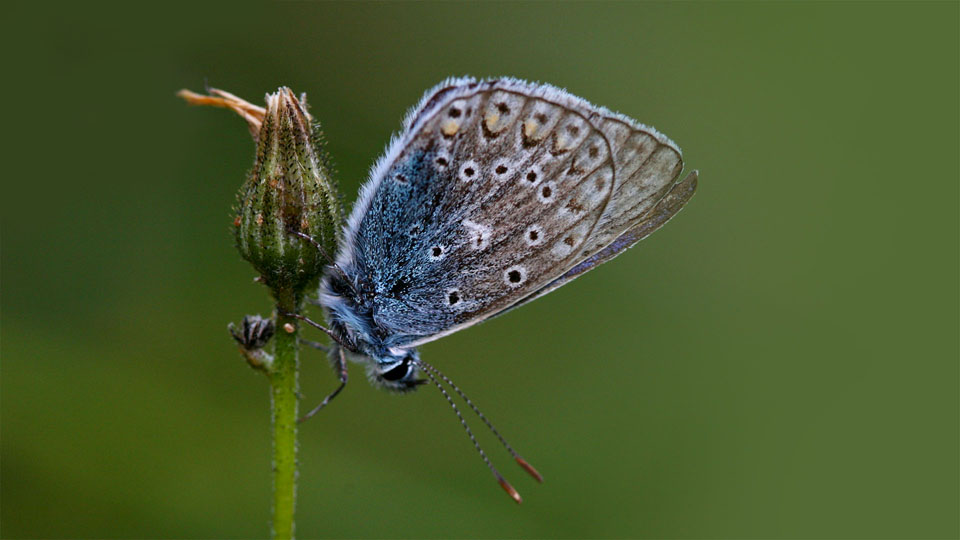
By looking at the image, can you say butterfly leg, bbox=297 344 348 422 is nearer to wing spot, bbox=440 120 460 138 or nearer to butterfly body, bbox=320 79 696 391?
butterfly body, bbox=320 79 696 391

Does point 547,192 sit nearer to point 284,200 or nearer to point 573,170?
point 573,170

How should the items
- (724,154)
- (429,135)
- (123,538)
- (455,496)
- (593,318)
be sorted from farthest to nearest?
1. (724,154)
2. (593,318)
3. (455,496)
4. (123,538)
5. (429,135)

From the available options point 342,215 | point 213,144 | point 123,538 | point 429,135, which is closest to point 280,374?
point 342,215

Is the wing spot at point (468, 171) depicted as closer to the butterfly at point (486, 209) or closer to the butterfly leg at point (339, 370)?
the butterfly at point (486, 209)

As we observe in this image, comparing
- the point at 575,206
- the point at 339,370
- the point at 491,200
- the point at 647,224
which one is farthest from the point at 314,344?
the point at 647,224

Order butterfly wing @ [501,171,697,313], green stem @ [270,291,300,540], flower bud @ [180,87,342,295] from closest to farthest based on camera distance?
green stem @ [270,291,300,540]
flower bud @ [180,87,342,295]
butterfly wing @ [501,171,697,313]

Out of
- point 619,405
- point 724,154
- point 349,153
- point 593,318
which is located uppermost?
point 349,153

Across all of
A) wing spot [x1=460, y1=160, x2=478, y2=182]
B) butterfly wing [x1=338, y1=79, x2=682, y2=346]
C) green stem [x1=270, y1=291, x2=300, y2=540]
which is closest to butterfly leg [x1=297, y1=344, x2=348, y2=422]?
butterfly wing [x1=338, y1=79, x2=682, y2=346]

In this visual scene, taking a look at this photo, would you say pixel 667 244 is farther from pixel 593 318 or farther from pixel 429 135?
pixel 429 135
